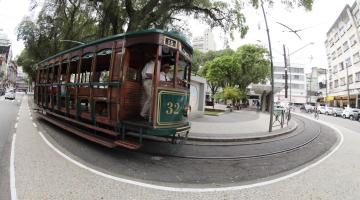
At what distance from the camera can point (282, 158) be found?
9164 mm

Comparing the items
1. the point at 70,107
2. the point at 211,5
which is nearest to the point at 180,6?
the point at 211,5

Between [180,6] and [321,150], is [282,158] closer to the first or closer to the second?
[321,150]

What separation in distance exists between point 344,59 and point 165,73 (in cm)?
5626

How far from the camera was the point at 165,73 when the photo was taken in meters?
8.14

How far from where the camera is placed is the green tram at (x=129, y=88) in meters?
7.65

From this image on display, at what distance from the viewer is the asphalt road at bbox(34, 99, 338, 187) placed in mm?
6574

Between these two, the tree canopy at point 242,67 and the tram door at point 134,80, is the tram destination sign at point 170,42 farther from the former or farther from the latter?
the tree canopy at point 242,67

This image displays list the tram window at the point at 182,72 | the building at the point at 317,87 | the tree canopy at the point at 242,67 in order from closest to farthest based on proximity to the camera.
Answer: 1. the tram window at the point at 182,72
2. the tree canopy at the point at 242,67
3. the building at the point at 317,87

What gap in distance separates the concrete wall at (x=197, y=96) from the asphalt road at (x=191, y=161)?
30.9ft

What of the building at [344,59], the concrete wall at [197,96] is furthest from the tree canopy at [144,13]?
the building at [344,59]

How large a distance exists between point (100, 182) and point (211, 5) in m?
13.0

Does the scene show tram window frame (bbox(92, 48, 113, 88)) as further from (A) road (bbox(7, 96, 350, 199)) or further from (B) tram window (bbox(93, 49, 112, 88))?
(A) road (bbox(7, 96, 350, 199))

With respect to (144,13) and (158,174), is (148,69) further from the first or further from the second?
(144,13)

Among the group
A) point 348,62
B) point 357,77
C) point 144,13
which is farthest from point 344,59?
point 144,13
